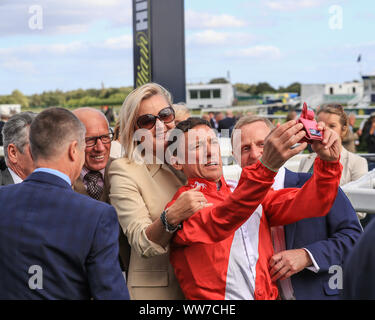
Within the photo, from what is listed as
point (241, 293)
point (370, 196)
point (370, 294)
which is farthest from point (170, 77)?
point (370, 294)

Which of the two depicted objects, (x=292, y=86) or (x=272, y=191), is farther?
(x=292, y=86)

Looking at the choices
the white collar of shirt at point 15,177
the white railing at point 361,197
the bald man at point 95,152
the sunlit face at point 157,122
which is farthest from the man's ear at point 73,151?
the white railing at point 361,197

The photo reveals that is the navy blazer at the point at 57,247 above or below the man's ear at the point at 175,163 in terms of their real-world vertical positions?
below

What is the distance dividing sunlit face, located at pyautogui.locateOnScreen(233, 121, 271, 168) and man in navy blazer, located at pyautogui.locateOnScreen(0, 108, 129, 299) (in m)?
0.72

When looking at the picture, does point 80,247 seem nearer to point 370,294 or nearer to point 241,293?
point 241,293

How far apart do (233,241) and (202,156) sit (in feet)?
1.21

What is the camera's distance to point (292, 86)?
79625 millimetres

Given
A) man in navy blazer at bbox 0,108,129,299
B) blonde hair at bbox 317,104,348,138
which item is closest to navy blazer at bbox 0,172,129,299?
man in navy blazer at bbox 0,108,129,299

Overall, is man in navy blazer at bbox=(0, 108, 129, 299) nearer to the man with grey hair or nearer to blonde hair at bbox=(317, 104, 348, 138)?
the man with grey hair

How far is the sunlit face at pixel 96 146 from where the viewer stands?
102 inches

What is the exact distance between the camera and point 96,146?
2586 millimetres
